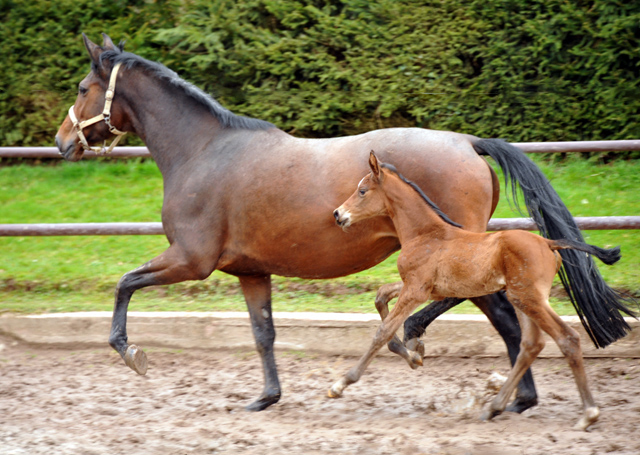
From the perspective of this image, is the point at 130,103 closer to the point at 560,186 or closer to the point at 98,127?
the point at 98,127

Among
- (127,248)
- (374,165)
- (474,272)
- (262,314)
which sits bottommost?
(127,248)

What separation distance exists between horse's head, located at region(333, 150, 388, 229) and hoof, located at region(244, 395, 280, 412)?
1286 millimetres

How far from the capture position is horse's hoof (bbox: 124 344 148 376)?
4344 mm

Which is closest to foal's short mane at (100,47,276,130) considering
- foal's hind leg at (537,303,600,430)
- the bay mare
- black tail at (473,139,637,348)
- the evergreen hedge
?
the bay mare

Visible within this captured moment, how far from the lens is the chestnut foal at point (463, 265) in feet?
12.2

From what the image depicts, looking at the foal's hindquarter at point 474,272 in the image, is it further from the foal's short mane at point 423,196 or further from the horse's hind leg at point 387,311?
the horse's hind leg at point 387,311

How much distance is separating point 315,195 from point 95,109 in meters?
1.74

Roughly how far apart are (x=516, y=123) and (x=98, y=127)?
5.23 meters

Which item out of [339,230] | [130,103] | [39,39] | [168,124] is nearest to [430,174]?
[339,230]

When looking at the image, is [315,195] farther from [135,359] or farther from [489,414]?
[489,414]

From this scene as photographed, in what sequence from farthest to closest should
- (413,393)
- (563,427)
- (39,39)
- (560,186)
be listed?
(39,39) < (560,186) < (413,393) < (563,427)

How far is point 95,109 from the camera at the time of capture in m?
4.83

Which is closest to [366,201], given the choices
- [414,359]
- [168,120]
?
[414,359]

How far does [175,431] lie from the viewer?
4.00 m
